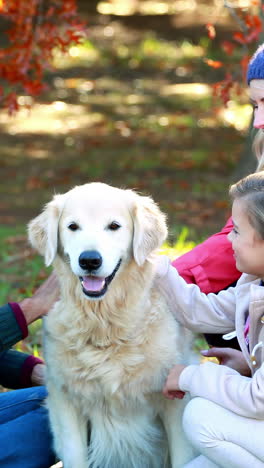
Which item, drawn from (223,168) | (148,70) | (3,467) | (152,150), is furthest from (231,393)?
(148,70)

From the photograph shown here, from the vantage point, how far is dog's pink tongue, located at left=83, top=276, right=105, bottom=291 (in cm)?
321

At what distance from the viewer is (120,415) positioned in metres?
3.42

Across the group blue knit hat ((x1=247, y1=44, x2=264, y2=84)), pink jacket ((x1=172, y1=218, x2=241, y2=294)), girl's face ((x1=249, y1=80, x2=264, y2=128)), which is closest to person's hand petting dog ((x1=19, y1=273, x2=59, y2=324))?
pink jacket ((x1=172, y1=218, x2=241, y2=294))

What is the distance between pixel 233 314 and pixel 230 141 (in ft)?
23.1

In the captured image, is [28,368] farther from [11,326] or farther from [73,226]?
[73,226]

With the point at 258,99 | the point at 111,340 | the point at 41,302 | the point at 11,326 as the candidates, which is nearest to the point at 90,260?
the point at 111,340

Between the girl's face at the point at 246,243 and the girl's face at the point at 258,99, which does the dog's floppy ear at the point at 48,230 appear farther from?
the girl's face at the point at 258,99

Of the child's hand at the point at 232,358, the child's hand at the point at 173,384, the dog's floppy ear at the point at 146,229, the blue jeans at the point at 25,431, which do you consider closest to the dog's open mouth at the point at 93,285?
the dog's floppy ear at the point at 146,229

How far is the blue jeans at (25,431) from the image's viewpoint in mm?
3600

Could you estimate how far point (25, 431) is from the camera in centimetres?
368

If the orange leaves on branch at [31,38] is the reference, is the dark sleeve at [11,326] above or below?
below

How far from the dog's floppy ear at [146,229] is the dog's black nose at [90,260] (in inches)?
10.5

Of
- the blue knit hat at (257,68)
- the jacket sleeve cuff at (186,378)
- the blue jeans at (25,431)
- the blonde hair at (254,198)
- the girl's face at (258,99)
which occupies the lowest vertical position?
the blue jeans at (25,431)

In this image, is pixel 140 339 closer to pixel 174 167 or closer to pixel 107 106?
pixel 174 167
